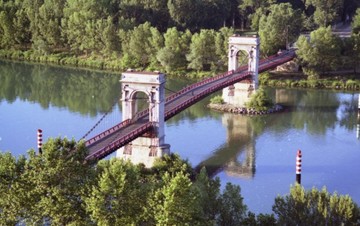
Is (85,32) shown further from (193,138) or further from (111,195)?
(111,195)

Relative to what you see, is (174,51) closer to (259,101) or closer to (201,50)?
(201,50)

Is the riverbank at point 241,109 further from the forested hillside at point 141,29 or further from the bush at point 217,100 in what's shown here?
the forested hillside at point 141,29

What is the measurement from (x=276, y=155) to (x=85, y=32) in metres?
29.7

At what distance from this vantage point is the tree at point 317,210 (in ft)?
59.7

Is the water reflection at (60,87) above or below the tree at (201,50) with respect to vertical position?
below

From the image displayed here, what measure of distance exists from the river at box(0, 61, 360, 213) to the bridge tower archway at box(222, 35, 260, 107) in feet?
5.91

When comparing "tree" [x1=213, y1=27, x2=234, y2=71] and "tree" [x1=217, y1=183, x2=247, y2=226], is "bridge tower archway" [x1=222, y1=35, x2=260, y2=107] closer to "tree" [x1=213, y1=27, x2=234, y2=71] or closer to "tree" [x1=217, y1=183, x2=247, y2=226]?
"tree" [x1=213, y1=27, x2=234, y2=71]

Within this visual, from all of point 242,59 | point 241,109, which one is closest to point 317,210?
point 241,109

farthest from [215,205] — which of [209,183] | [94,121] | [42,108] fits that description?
[42,108]

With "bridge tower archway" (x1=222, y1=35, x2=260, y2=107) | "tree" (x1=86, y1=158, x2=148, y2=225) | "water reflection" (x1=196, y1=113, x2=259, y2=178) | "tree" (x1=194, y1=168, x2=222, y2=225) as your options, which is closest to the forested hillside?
"bridge tower archway" (x1=222, y1=35, x2=260, y2=107)

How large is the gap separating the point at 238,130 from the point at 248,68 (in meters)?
7.93

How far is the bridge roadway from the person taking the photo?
81.5ft

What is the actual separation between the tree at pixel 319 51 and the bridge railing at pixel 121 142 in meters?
23.3

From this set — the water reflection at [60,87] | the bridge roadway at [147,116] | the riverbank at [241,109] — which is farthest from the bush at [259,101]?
the water reflection at [60,87]
